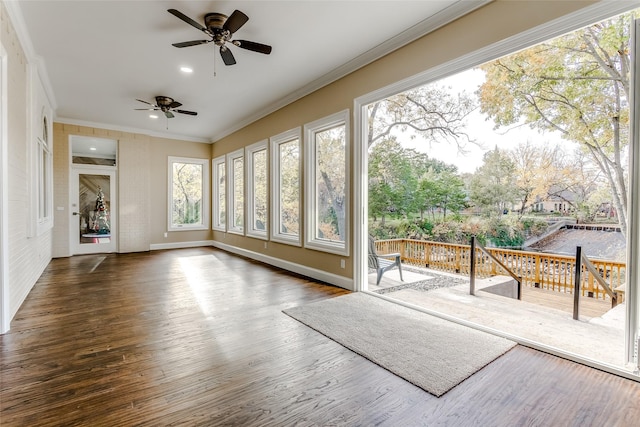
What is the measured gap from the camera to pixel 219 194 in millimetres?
8328

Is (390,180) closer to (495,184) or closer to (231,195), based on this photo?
(495,184)

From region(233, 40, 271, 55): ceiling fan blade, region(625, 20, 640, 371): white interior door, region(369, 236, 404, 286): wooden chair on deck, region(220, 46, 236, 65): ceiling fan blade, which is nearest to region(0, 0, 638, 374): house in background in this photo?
region(625, 20, 640, 371): white interior door

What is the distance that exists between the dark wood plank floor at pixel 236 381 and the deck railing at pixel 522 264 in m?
2.37

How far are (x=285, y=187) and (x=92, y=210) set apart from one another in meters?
4.85

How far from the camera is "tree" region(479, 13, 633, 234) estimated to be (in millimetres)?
3314

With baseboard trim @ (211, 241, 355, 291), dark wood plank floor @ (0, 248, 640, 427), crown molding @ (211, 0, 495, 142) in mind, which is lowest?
dark wood plank floor @ (0, 248, 640, 427)

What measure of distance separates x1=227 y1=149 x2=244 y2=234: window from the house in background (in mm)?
44

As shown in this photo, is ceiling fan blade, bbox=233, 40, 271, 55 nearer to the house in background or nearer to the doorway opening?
the house in background

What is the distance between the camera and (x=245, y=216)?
6848 millimetres

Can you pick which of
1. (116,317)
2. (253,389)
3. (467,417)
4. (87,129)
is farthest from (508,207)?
(87,129)

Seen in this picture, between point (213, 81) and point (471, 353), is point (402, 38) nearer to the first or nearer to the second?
point (213, 81)

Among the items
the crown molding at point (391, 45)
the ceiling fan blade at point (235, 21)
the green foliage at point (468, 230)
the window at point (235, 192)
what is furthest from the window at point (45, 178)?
the green foliage at point (468, 230)

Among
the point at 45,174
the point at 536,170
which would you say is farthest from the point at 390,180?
the point at 45,174

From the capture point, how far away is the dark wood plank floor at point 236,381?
166cm
